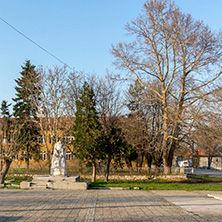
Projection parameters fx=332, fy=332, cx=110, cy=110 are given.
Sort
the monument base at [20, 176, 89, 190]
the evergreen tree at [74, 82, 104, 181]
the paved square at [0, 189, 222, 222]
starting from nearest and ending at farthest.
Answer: the paved square at [0, 189, 222, 222] < the monument base at [20, 176, 89, 190] < the evergreen tree at [74, 82, 104, 181]

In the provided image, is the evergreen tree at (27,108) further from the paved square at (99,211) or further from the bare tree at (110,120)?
the paved square at (99,211)

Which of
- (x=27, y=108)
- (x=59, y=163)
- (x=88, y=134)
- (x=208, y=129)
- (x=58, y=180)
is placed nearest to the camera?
(x=58, y=180)

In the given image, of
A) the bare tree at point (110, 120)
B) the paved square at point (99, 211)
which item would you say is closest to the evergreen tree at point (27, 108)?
the bare tree at point (110, 120)

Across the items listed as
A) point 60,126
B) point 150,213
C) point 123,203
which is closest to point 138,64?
point 60,126

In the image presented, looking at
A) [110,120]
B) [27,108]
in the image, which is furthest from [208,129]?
[27,108]

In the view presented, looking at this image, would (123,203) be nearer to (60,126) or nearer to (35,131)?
(60,126)

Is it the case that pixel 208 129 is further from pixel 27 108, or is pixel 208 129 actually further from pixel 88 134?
pixel 27 108

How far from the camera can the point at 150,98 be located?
101ft

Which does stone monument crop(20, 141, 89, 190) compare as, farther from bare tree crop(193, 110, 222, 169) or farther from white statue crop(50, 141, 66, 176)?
bare tree crop(193, 110, 222, 169)

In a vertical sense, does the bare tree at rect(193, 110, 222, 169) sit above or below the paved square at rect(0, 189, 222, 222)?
above

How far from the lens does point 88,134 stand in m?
26.5

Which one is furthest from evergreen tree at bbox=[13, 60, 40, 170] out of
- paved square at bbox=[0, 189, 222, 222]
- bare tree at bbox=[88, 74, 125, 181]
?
paved square at bbox=[0, 189, 222, 222]

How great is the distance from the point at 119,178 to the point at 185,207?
1641cm

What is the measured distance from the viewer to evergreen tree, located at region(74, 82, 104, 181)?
26188 mm
